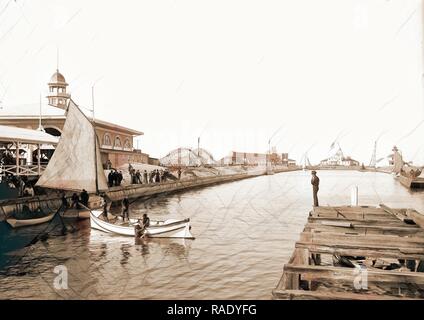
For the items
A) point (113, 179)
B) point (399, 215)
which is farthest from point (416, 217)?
point (113, 179)

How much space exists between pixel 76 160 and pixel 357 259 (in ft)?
70.3

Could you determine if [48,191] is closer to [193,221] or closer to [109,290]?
[193,221]

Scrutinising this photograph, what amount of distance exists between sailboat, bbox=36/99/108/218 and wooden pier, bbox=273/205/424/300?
17339 mm

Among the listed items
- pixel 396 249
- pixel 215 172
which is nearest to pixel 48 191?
pixel 396 249

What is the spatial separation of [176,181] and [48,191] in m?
31.5

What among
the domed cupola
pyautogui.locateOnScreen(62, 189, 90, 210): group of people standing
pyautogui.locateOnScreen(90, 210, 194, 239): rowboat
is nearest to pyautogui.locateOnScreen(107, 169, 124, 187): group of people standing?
pyautogui.locateOnScreen(62, 189, 90, 210): group of people standing

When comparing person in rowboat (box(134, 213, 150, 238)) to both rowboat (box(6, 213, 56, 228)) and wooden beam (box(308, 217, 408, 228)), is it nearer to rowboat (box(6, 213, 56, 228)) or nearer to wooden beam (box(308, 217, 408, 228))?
rowboat (box(6, 213, 56, 228))

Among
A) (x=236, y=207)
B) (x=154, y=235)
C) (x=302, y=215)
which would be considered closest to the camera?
(x=154, y=235)

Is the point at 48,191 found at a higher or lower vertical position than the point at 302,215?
higher

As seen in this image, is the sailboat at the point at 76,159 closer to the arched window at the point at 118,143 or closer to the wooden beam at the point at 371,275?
the wooden beam at the point at 371,275

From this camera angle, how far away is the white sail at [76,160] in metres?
27.4

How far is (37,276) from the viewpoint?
16047mm

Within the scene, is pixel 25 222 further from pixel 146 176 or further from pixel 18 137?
pixel 146 176

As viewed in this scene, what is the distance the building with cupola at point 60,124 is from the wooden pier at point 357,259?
33822 mm
